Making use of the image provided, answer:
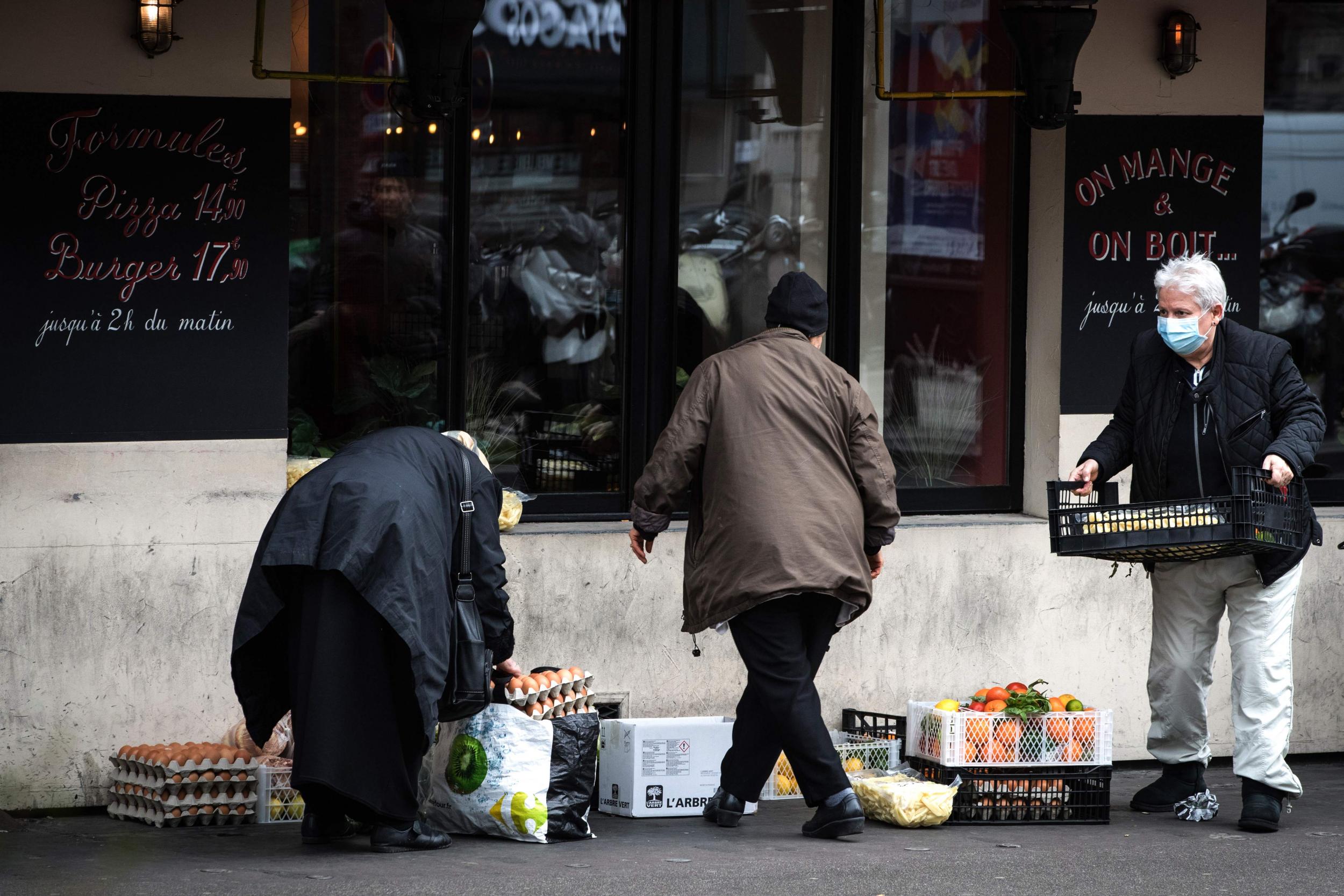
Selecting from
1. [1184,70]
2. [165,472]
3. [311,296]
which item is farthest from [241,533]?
[1184,70]

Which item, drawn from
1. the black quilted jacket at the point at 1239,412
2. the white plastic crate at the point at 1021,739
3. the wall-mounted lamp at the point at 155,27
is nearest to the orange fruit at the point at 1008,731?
the white plastic crate at the point at 1021,739

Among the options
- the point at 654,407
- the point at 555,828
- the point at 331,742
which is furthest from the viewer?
the point at 654,407

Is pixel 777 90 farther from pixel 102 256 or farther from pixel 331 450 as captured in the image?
pixel 102 256

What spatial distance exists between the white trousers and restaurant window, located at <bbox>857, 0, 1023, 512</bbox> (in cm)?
170

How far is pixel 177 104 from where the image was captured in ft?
22.1

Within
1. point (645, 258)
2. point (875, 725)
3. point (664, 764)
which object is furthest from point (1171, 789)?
point (645, 258)

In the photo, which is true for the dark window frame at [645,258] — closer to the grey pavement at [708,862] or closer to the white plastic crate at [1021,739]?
the grey pavement at [708,862]

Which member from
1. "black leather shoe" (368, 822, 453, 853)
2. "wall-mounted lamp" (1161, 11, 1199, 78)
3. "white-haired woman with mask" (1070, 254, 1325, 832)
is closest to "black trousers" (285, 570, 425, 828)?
"black leather shoe" (368, 822, 453, 853)

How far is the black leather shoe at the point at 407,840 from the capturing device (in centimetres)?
582

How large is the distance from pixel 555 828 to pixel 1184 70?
4.24 m

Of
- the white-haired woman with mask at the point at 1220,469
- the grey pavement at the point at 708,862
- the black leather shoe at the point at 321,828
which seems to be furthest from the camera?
the white-haired woman with mask at the point at 1220,469

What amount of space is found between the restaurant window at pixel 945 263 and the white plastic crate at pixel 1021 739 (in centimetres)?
167

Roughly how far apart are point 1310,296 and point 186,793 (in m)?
5.47

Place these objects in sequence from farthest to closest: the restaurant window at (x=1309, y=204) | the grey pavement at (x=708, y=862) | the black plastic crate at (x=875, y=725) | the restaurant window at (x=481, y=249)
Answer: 1. the restaurant window at (x=1309, y=204)
2. the restaurant window at (x=481, y=249)
3. the black plastic crate at (x=875, y=725)
4. the grey pavement at (x=708, y=862)
